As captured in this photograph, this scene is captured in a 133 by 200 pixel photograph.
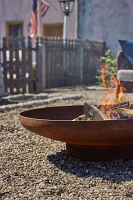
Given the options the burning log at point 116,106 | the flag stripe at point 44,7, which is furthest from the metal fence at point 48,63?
the burning log at point 116,106

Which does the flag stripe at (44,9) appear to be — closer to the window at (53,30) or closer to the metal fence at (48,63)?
the window at (53,30)

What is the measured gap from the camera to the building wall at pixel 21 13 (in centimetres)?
1550

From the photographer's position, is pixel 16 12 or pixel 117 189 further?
pixel 16 12

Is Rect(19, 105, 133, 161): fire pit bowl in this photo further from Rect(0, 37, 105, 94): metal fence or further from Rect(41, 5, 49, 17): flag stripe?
Rect(41, 5, 49, 17): flag stripe

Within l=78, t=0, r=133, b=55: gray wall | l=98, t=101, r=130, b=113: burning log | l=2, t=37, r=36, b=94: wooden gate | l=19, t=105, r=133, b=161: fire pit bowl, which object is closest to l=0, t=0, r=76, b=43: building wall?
l=78, t=0, r=133, b=55: gray wall

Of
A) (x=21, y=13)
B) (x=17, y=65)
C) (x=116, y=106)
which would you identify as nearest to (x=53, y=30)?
(x=21, y=13)

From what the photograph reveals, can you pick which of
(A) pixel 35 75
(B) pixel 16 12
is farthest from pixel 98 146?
(B) pixel 16 12

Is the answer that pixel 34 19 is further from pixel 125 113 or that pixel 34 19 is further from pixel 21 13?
pixel 125 113

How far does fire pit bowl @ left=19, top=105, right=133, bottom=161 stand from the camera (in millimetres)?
3162

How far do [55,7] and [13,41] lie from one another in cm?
618

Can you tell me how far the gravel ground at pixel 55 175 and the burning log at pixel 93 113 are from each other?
0.40 metres

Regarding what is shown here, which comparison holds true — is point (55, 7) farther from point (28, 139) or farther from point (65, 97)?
point (28, 139)

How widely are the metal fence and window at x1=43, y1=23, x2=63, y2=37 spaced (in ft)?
10.6

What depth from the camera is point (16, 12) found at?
16.6 metres
